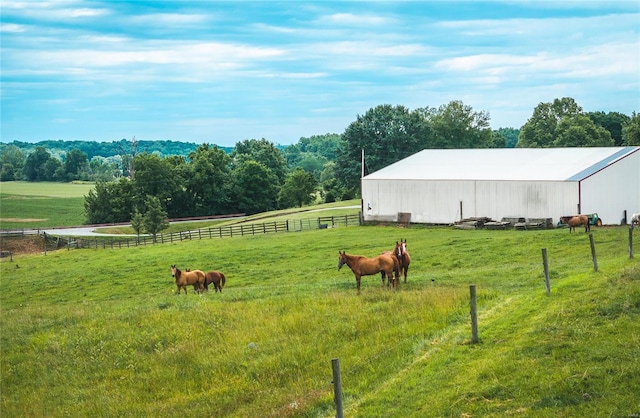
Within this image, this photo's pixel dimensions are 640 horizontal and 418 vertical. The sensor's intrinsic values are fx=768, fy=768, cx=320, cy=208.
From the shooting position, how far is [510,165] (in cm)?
5441

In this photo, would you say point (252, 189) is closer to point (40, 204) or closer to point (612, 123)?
point (40, 204)

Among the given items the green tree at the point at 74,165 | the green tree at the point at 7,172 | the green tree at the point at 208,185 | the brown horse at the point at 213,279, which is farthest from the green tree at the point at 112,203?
the green tree at the point at 7,172

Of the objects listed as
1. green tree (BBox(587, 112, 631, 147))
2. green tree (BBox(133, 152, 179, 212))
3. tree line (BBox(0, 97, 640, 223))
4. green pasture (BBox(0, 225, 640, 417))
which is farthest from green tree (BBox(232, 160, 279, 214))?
green pasture (BBox(0, 225, 640, 417))

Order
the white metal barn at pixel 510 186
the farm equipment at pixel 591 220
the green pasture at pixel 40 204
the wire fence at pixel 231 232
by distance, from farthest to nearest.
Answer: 1. the green pasture at pixel 40 204
2. the wire fence at pixel 231 232
3. the white metal barn at pixel 510 186
4. the farm equipment at pixel 591 220

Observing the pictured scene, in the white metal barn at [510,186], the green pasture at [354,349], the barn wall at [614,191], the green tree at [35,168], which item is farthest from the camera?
the green tree at [35,168]

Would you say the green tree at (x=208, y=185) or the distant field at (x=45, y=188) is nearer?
the green tree at (x=208, y=185)

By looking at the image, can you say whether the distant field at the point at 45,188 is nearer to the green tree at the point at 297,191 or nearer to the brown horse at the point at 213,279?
the green tree at the point at 297,191

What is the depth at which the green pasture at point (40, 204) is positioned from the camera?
10581 cm

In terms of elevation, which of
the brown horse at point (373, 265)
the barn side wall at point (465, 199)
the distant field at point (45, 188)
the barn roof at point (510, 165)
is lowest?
the brown horse at point (373, 265)

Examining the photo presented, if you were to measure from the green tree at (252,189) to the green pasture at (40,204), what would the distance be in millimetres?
22370

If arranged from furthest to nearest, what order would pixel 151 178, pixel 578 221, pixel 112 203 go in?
1. pixel 151 178
2. pixel 112 203
3. pixel 578 221

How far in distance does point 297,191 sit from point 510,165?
5312cm

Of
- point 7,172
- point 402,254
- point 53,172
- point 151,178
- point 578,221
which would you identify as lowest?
point 402,254

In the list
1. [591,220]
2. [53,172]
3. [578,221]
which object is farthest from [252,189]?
[53,172]
